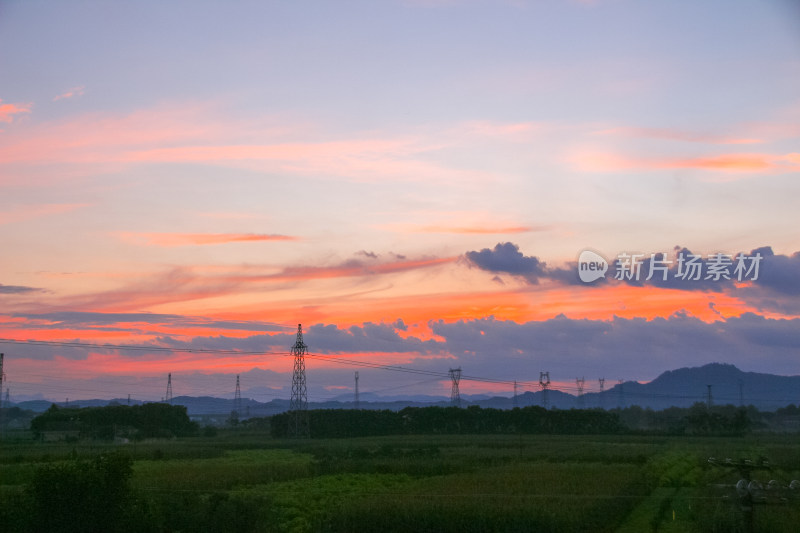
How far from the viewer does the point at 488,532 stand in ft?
57.5

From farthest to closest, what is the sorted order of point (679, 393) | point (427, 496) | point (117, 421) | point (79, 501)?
point (679, 393)
point (117, 421)
point (427, 496)
point (79, 501)

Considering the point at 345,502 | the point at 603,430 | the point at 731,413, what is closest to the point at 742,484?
the point at 345,502

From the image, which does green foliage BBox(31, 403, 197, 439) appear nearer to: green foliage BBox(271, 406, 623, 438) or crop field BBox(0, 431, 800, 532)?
green foliage BBox(271, 406, 623, 438)

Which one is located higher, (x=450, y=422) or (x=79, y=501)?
(x=79, y=501)

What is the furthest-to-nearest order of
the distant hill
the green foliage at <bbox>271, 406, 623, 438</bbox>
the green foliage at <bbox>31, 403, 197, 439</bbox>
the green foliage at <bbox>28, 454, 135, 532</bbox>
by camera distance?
the distant hill → the green foliage at <bbox>271, 406, 623, 438</bbox> → the green foliage at <bbox>31, 403, 197, 439</bbox> → the green foliage at <bbox>28, 454, 135, 532</bbox>

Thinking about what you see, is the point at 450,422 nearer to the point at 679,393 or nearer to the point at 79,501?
the point at 79,501

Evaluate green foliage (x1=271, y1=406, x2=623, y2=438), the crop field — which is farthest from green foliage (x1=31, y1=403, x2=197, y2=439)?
the crop field

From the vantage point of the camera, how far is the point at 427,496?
20.6 meters

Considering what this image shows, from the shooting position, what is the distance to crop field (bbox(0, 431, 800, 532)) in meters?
17.0

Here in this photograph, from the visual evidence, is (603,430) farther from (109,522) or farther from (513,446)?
(109,522)

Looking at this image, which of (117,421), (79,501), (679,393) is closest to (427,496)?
(79,501)

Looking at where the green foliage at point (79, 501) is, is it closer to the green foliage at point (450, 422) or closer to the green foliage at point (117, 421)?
the green foliage at point (117, 421)

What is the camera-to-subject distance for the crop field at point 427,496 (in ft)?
55.8

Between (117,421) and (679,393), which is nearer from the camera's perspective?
(117,421)
